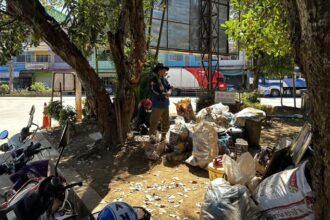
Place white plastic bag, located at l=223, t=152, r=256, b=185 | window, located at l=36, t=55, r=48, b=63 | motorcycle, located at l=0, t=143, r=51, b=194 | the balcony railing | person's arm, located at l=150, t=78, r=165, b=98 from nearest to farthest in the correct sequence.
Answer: white plastic bag, located at l=223, t=152, r=256, b=185, motorcycle, located at l=0, t=143, r=51, b=194, person's arm, located at l=150, t=78, r=165, b=98, the balcony railing, window, located at l=36, t=55, r=48, b=63

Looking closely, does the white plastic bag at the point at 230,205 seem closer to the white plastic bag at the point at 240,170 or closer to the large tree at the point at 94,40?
the white plastic bag at the point at 240,170

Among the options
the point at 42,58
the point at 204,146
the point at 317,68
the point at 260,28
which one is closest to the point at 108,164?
the point at 204,146

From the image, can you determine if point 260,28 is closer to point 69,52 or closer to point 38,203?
point 69,52

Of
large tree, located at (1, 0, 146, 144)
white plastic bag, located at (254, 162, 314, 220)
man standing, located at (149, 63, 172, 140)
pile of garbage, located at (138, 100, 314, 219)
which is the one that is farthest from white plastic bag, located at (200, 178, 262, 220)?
man standing, located at (149, 63, 172, 140)

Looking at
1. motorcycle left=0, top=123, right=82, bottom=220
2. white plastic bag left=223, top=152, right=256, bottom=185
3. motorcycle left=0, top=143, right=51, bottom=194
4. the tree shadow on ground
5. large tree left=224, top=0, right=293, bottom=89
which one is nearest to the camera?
motorcycle left=0, top=123, right=82, bottom=220

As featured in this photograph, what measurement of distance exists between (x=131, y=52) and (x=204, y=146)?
2.57 meters

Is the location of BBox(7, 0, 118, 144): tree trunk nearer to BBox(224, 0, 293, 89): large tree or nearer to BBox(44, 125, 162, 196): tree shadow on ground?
BBox(44, 125, 162, 196): tree shadow on ground

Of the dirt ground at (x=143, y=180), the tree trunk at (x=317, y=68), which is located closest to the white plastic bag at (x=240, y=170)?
the dirt ground at (x=143, y=180)

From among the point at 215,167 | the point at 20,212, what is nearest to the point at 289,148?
the point at 215,167

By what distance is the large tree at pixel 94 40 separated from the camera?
654 centimetres

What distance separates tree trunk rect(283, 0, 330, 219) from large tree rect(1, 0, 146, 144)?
14.1 ft

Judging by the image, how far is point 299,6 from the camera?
256cm

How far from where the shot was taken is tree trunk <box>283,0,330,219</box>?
7.95 feet

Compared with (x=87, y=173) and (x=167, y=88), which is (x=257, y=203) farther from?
(x=167, y=88)
